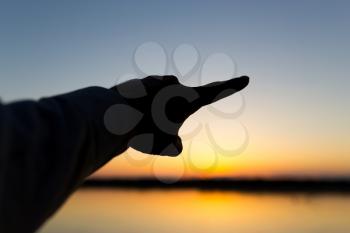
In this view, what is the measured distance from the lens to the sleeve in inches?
24.1

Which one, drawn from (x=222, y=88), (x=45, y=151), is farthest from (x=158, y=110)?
(x=45, y=151)

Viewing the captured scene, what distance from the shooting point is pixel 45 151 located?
0.68m

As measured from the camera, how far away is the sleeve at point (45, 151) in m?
0.61

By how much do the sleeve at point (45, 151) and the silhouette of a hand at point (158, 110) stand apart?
11 centimetres

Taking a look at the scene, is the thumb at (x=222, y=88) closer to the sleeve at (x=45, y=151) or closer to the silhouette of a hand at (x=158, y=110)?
the silhouette of a hand at (x=158, y=110)

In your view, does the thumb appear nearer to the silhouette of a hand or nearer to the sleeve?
the silhouette of a hand

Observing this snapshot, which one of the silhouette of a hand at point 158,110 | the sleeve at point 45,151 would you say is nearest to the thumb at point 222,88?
the silhouette of a hand at point 158,110

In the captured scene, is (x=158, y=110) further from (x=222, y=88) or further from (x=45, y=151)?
(x=45, y=151)

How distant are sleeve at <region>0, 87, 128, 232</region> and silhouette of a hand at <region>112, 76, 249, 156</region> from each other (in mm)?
108

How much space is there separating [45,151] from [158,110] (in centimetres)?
37

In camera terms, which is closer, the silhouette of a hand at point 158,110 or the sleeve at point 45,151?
the sleeve at point 45,151

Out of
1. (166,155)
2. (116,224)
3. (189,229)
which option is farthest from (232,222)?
(166,155)

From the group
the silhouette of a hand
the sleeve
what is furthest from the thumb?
the sleeve

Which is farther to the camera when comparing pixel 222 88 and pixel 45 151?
pixel 222 88
